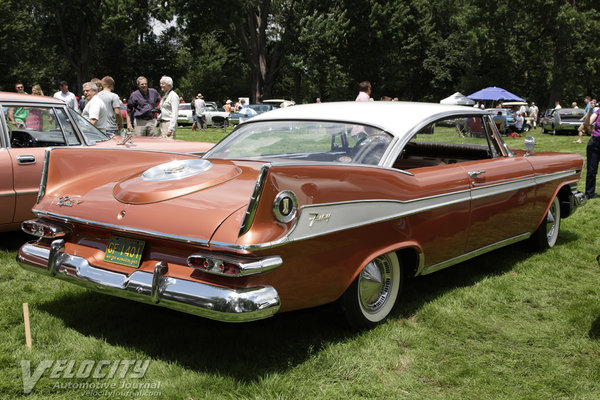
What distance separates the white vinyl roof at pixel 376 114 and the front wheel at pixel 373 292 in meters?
0.95

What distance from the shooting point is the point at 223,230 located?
283 centimetres

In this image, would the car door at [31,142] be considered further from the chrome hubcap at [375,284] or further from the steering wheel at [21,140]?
the chrome hubcap at [375,284]

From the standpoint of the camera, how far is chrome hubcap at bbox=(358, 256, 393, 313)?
3549 mm

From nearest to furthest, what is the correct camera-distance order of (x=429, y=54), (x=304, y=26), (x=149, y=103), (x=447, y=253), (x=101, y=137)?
(x=447, y=253) → (x=101, y=137) → (x=149, y=103) → (x=304, y=26) → (x=429, y=54)

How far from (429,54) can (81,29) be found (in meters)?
27.9

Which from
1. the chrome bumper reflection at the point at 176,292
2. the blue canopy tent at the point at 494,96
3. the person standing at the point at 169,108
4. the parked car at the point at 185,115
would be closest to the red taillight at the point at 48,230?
the chrome bumper reflection at the point at 176,292

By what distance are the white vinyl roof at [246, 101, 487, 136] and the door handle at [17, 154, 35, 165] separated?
7.62ft

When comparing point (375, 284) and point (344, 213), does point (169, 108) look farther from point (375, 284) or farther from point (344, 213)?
point (344, 213)

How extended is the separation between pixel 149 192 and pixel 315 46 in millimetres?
29687

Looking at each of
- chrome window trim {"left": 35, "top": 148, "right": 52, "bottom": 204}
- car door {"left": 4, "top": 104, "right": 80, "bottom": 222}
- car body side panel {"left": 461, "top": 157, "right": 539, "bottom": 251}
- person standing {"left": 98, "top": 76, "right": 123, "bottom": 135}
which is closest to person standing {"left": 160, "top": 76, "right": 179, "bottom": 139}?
person standing {"left": 98, "top": 76, "right": 123, "bottom": 135}

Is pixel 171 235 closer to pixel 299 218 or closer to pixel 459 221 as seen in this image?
pixel 299 218

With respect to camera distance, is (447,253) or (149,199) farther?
(447,253)

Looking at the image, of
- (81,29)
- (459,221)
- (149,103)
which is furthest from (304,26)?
(459,221)

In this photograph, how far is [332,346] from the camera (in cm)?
341
